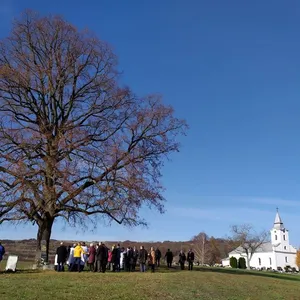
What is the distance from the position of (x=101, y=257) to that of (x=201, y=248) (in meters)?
105

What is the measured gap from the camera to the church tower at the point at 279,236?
428 ft

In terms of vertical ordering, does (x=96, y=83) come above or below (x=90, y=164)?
above

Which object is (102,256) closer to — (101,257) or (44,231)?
(101,257)

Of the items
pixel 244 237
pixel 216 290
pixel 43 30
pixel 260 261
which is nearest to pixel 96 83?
pixel 43 30

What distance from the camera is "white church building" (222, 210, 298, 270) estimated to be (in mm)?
126500

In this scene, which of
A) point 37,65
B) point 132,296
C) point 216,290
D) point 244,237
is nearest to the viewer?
point 132,296

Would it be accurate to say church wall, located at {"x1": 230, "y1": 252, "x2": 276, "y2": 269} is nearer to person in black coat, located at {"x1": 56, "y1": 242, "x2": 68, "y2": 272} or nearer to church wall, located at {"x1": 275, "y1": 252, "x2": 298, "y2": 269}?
church wall, located at {"x1": 275, "y1": 252, "x2": 298, "y2": 269}

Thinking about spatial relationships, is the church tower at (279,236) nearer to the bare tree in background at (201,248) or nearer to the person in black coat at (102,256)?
the bare tree in background at (201,248)

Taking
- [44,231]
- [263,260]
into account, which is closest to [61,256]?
[44,231]

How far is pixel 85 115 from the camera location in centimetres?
3027

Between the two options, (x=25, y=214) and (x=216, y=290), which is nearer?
(x=216, y=290)

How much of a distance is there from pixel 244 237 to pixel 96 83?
77353 millimetres

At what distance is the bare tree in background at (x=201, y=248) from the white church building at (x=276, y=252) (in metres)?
8.90

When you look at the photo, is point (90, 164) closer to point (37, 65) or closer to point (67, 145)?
point (67, 145)
